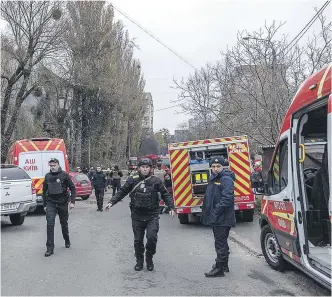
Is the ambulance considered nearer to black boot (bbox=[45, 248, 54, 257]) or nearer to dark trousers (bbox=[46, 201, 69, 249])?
dark trousers (bbox=[46, 201, 69, 249])

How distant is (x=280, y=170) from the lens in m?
6.21

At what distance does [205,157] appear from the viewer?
37.9 ft

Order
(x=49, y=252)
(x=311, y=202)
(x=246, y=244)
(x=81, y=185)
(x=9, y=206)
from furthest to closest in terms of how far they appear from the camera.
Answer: (x=81, y=185)
(x=9, y=206)
(x=246, y=244)
(x=49, y=252)
(x=311, y=202)

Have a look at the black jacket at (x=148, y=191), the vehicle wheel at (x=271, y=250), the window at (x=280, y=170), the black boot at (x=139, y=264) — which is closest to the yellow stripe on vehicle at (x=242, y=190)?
the vehicle wheel at (x=271, y=250)

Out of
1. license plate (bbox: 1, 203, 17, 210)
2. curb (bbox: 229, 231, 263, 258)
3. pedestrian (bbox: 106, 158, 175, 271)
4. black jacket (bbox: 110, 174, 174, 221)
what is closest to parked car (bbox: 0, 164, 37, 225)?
license plate (bbox: 1, 203, 17, 210)

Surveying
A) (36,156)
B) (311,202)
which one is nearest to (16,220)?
(36,156)

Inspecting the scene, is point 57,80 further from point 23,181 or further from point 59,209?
point 59,209

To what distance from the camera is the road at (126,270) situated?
537 cm

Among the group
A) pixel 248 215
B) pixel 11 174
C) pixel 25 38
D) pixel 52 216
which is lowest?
pixel 248 215

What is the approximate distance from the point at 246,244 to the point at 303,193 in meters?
3.28

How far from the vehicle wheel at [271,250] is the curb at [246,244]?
0.65m

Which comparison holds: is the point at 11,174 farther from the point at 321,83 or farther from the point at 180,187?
the point at 321,83

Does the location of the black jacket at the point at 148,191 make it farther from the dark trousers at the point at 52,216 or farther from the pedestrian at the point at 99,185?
the pedestrian at the point at 99,185

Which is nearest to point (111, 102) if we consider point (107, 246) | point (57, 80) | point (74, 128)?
point (74, 128)
